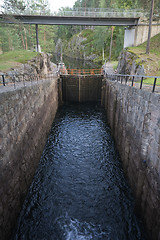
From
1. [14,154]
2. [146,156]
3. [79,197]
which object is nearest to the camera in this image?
[146,156]

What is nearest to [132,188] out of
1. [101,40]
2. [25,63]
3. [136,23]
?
[25,63]

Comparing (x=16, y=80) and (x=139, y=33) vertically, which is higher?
(x=139, y=33)

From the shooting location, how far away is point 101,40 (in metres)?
57.3

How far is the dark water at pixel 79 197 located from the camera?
8109mm

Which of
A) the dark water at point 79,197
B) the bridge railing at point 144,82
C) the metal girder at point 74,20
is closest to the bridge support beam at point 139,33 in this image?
the metal girder at point 74,20

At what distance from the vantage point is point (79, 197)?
10156 mm

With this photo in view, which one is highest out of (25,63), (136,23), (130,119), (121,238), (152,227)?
(136,23)

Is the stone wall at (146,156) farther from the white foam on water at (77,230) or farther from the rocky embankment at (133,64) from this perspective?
the rocky embankment at (133,64)

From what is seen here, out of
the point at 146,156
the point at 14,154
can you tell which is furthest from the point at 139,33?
the point at 14,154

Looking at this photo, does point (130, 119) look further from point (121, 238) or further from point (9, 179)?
point (9, 179)

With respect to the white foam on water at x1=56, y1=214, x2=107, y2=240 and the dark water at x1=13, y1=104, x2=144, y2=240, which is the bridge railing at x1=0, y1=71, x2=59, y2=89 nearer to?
the dark water at x1=13, y1=104, x2=144, y2=240

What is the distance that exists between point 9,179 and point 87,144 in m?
9.60

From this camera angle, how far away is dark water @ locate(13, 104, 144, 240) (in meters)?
8.11

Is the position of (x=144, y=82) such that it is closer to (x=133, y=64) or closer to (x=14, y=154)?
(x=133, y=64)
